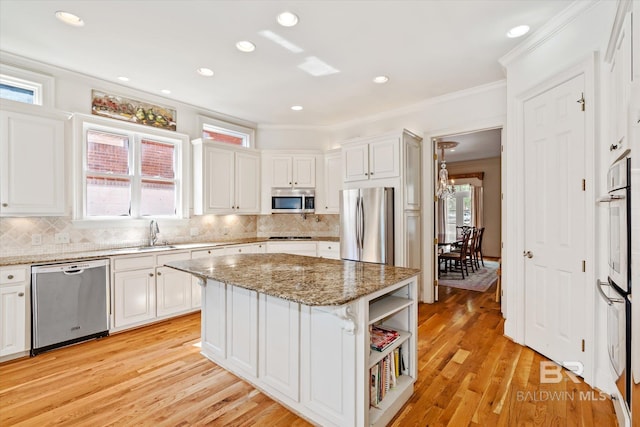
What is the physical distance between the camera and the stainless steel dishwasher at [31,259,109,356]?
2.78 m

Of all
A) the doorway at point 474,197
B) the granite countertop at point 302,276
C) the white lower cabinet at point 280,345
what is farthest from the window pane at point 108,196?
the doorway at point 474,197

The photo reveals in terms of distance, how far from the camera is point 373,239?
4.11 meters

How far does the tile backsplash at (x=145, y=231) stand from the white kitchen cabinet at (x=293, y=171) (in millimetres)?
692

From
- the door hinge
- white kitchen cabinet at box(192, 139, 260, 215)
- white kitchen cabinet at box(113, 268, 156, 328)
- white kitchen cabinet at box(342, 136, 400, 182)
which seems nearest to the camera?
the door hinge

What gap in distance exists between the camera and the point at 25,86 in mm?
3139

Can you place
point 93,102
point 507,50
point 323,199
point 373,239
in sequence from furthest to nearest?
point 323,199
point 373,239
point 93,102
point 507,50

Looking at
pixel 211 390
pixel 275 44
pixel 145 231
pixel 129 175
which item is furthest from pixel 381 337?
pixel 129 175

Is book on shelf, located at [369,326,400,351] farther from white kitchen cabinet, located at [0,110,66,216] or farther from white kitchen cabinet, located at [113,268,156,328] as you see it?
white kitchen cabinet, located at [0,110,66,216]

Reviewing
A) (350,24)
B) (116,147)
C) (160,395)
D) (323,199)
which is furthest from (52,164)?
(323,199)

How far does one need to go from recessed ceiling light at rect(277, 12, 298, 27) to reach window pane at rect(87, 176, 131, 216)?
9.32 ft

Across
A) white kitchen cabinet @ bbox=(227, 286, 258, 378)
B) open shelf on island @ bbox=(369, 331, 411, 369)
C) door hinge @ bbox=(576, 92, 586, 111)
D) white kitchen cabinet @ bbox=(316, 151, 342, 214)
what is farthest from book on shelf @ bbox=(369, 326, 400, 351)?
white kitchen cabinet @ bbox=(316, 151, 342, 214)

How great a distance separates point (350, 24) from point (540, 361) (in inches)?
132

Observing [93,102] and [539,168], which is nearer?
[539,168]

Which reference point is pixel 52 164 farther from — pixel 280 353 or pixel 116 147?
pixel 280 353
